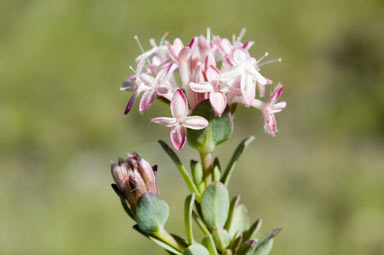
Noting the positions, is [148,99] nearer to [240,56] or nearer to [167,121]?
[167,121]

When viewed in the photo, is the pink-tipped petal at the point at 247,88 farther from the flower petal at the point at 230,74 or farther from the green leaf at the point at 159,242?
the green leaf at the point at 159,242

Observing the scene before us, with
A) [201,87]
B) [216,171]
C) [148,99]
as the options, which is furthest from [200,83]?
[216,171]

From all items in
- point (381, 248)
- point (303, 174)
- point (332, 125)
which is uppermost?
point (332, 125)

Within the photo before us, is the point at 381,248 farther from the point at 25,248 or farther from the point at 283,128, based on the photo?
the point at 25,248

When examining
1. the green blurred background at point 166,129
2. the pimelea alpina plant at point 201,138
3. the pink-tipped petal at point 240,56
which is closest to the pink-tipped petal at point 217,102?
the pimelea alpina plant at point 201,138

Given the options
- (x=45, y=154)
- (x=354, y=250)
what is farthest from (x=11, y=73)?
(x=354, y=250)

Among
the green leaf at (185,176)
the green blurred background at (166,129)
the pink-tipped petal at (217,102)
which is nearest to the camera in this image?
the pink-tipped petal at (217,102)

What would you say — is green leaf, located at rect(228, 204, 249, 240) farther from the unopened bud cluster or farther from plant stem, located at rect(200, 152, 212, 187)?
the unopened bud cluster
